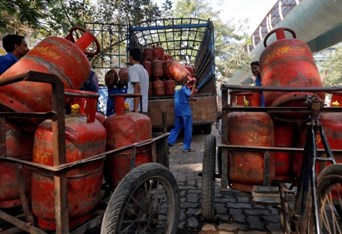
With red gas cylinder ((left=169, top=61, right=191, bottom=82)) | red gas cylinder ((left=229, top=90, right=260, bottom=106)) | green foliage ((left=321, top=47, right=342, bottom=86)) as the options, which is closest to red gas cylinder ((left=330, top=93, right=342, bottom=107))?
red gas cylinder ((left=229, top=90, right=260, bottom=106))

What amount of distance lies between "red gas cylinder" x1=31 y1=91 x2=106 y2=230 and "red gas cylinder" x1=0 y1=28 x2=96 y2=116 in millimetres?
216

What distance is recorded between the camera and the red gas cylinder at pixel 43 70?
2.02 meters

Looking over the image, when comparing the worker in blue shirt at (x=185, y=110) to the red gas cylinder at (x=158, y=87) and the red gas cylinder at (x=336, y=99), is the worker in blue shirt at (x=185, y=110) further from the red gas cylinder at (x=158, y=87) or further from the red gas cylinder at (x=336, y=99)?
the red gas cylinder at (x=336, y=99)

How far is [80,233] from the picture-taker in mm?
1903

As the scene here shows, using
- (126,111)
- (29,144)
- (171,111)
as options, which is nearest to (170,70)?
(171,111)

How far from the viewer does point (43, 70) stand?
85.7 inches

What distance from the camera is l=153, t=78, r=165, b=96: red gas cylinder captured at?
7285 mm

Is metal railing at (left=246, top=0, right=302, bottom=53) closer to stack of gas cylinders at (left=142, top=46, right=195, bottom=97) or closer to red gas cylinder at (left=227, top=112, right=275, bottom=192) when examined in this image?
stack of gas cylinders at (left=142, top=46, right=195, bottom=97)

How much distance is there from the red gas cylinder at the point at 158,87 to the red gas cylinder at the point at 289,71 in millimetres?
4628

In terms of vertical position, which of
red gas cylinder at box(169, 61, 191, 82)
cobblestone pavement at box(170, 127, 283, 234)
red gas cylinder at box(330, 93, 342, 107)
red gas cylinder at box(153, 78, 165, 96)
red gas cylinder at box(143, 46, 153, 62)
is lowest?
cobblestone pavement at box(170, 127, 283, 234)

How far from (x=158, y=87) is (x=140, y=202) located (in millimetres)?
5218

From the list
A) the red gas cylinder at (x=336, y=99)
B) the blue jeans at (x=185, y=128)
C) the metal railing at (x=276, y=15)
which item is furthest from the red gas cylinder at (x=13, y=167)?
the metal railing at (x=276, y=15)

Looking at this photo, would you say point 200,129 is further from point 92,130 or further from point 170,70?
point 92,130

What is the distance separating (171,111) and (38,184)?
549 centimetres
